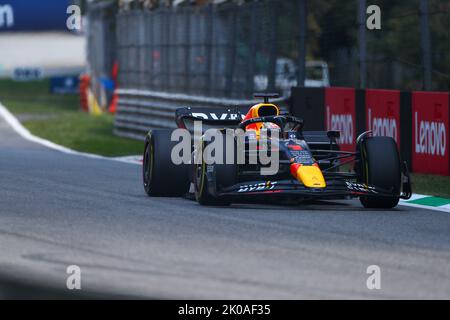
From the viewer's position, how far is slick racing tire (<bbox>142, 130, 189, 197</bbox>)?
44.1 ft

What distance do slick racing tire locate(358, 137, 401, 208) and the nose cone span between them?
0.64m

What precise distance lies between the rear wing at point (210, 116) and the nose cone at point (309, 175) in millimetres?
2038

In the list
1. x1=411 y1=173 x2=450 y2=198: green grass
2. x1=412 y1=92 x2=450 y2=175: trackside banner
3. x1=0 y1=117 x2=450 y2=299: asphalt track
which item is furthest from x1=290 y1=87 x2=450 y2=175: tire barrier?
x1=0 y1=117 x2=450 y2=299: asphalt track

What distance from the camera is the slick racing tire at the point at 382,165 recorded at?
12.4 m

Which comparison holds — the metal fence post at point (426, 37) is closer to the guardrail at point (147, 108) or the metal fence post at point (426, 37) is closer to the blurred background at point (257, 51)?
the blurred background at point (257, 51)

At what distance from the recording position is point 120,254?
9141mm

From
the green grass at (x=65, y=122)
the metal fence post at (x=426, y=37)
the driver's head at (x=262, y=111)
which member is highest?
the metal fence post at (x=426, y=37)

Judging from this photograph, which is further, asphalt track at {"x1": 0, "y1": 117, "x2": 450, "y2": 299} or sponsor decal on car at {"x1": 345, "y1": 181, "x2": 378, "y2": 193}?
sponsor decal on car at {"x1": 345, "y1": 181, "x2": 378, "y2": 193}

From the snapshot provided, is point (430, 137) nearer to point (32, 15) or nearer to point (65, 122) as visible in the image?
point (65, 122)

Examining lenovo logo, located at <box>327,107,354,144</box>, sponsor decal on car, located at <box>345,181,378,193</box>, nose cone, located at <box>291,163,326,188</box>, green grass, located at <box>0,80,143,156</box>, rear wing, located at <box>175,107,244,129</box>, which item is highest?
rear wing, located at <box>175,107,244,129</box>

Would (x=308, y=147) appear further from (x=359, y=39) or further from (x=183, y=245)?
(x=359, y=39)

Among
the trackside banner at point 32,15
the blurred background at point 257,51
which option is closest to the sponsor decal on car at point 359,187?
the blurred background at point 257,51

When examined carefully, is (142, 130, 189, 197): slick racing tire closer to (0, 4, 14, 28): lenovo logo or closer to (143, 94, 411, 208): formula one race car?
(143, 94, 411, 208): formula one race car
